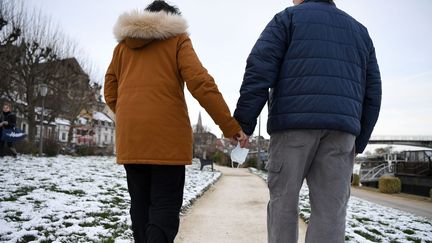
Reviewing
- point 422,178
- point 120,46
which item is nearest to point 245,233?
point 120,46

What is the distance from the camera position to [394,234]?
16.8 feet

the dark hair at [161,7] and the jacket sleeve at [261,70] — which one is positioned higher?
the dark hair at [161,7]

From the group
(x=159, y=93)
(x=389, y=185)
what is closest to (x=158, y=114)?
(x=159, y=93)

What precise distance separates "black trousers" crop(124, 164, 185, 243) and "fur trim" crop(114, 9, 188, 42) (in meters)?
0.92

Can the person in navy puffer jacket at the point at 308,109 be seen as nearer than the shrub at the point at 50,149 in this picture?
Yes

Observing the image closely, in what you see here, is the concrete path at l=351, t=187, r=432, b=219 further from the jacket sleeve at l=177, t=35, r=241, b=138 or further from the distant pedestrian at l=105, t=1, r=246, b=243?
the distant pedestrian at l=105, t=1, r=246, b=243

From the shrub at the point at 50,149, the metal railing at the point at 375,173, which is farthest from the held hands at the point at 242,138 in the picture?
the metal railing at the point at 375,173

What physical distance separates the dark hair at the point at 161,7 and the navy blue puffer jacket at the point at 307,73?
702mm

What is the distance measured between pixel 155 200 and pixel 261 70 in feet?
3.69

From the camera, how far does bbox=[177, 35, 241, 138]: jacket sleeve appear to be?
2342 millimetres

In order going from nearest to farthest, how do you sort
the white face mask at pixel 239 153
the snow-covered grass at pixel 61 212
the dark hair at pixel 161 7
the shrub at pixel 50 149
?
the white face mask at pixel 239 153 → the dark hair at pixel 161 7 → the snow-covered grass at pixel 61 212 → the shrub at pixel 50 149

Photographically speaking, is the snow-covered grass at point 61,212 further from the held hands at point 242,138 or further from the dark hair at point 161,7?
the dark hair at point 161,7

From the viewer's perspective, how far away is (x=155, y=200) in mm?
2316

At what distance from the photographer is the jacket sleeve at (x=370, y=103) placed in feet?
8.32
